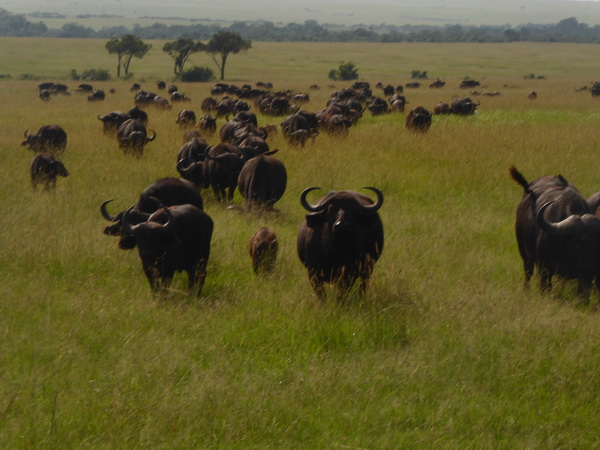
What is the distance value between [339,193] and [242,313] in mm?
1518

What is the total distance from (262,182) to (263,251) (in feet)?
12.1

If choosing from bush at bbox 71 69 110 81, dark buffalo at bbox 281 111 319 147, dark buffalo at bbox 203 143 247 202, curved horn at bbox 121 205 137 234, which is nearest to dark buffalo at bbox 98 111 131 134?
dark buffalo at bbox 281 111 319 147

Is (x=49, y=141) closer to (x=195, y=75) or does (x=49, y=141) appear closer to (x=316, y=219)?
(x=316, y=219)

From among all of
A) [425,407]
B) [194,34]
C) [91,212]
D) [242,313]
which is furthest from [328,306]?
[194,34]

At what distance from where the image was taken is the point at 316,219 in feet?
Result: 25.0

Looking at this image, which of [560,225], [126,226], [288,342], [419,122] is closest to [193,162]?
[126,226]

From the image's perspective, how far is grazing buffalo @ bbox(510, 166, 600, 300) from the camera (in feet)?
25.5

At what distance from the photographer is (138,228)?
7.68 metres

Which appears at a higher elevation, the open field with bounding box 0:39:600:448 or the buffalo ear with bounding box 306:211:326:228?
the buffalo ear with bounding box 306:211:326:228

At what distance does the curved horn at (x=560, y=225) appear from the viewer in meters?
7.82

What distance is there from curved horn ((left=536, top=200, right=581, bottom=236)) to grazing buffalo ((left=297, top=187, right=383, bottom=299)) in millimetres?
1643

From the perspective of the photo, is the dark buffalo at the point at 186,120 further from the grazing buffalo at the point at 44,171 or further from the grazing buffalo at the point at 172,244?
the grazing buffalo at the point at 172,244

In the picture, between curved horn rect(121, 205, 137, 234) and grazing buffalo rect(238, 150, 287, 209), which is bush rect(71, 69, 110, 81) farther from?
curved horn rect(121, 205, 137, 234)

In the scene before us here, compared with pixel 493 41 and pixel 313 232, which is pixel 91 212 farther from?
pixel 493 41
